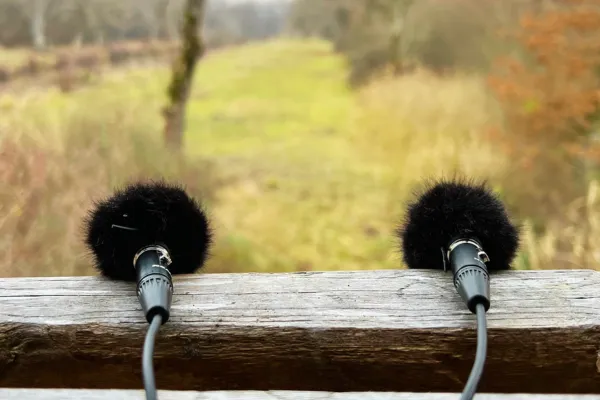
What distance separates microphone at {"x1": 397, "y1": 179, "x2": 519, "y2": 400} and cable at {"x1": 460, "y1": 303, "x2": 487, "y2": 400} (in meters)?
0.04

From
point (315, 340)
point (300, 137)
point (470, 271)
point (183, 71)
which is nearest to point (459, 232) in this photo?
point (470, 271)

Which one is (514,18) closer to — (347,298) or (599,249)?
(599,249)

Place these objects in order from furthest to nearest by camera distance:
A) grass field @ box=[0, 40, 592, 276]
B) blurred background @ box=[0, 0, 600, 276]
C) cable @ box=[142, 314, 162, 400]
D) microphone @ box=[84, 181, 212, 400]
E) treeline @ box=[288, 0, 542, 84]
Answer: treeline @ box=[288, 0, 542, 84] → blurred background @ box=[0, 0, 600, 276] → grass field @ box=[0, 40, 592, 276] → microphone @ box=[84, 181, 212, 400] → cable @ box=[142, 314, 162, 400]

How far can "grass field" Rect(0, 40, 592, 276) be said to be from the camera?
6.33 feet

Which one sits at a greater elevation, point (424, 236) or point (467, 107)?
point (467, 107)

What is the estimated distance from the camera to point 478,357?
1.55ft

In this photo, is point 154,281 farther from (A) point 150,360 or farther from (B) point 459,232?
(B) point 459,232

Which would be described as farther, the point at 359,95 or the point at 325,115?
the point at 359,95

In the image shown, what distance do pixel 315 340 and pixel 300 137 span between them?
16.0 ft

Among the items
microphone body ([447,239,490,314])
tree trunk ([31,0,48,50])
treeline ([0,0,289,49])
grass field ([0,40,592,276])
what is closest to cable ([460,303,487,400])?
microphone body ([447,239,490,314])

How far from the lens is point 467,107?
14.7 feet

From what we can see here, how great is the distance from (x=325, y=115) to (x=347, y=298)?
5795 mm

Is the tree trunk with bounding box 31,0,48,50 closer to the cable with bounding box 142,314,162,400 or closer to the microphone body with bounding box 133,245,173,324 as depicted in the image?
the microphone body with bounding box 133,245,173,324

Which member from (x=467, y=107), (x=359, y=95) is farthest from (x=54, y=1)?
(x=359, y=95)
